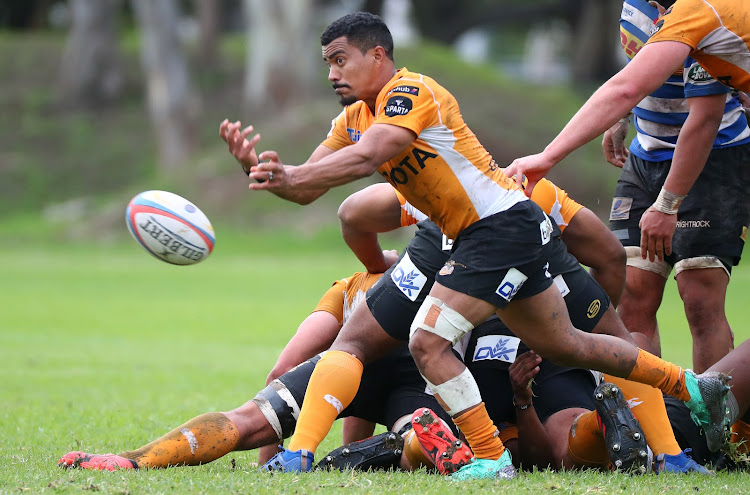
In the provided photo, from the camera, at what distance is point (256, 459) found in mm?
5555

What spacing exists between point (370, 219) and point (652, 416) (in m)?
1.90

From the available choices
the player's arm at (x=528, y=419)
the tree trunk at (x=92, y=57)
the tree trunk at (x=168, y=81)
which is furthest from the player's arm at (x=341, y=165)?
the tree trunk at (x=92, y=57)

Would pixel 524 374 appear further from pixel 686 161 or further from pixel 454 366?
pixel 686 161

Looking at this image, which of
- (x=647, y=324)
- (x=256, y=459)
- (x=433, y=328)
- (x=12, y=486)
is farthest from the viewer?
(x=647, y=324)

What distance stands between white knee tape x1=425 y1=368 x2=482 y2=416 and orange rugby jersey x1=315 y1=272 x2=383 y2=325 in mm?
1089

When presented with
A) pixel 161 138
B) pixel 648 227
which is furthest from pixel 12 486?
pixel 161 138

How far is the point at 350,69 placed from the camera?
4.87m

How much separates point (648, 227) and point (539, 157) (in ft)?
4.20

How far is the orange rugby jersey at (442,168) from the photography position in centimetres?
463

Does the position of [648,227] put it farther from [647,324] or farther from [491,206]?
[491,206]

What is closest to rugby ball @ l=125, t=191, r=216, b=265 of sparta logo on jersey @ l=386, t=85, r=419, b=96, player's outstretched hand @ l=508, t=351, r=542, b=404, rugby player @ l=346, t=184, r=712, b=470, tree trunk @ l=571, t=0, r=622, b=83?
rugby player @ l=346, t=184, r=712, b=470

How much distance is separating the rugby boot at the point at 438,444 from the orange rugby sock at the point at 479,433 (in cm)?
9

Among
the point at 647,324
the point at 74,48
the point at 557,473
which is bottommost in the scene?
the point at 557,473

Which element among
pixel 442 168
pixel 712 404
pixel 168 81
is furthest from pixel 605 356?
pixel 168 81
